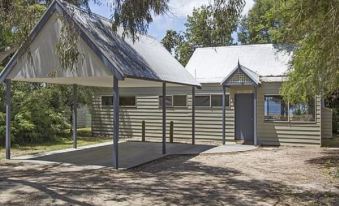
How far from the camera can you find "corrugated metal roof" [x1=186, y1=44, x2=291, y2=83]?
1909 cm

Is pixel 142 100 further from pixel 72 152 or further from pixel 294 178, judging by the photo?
pixel 294 178

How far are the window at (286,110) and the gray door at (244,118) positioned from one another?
0.80 metres

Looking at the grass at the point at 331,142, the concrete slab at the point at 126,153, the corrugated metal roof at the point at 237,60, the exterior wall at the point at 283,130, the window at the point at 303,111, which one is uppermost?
the corrugated metal roof at the point at 237,60

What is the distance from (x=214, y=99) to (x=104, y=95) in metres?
5.93

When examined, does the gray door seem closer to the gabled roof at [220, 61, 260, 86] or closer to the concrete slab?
the gabled roof at [220, 61, 260, 86]

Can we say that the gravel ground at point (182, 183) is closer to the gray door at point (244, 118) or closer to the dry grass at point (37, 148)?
the dry grass at point (37, 148)

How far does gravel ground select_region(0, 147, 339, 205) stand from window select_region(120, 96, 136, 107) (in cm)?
823

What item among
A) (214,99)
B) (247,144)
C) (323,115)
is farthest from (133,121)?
(323,115)

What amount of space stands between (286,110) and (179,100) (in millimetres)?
4920

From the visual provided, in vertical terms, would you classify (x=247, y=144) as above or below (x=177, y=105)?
below

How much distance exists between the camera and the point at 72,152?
584 inches

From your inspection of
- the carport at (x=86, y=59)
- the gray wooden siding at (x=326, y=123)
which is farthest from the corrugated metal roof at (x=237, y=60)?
the carport at (x=86, y=59)

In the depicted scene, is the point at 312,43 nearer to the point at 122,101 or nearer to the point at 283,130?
the point at 283,130

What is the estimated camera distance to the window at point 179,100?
789 inches
